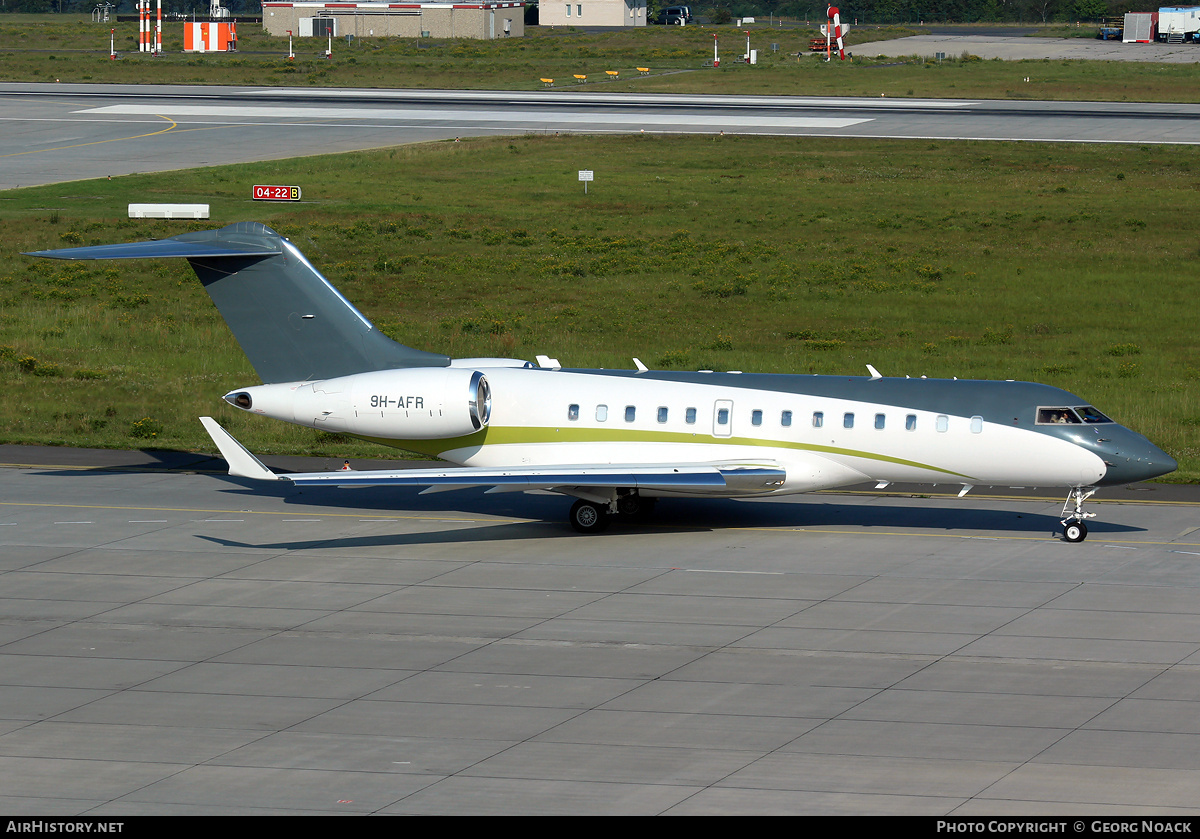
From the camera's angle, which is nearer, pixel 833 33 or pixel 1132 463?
pixel 1132 463

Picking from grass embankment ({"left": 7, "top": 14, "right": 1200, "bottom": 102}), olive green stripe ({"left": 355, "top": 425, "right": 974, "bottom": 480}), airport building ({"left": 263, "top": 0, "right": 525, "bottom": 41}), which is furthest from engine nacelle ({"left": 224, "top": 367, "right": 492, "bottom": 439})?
airport building ({"left": 263, "top": 0, "right": 525, "bottom": 41})

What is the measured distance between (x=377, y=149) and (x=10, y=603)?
59.6 m

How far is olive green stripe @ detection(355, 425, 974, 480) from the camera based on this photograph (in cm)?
2777

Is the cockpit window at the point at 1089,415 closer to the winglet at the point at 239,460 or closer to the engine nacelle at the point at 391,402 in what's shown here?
the engine nacelle at the point at 391,402

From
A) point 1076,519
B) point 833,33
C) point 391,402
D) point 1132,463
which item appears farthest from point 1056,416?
point 833,33

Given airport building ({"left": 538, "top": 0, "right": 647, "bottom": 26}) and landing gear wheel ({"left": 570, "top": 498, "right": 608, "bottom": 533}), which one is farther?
airport building ({"left": 538, "top": 0, "right": 647, "bottom": 26})

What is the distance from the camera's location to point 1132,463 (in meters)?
26.8

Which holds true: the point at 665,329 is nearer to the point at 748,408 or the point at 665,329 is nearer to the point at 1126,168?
the point at 748,408

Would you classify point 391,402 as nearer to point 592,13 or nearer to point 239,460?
point 239,460

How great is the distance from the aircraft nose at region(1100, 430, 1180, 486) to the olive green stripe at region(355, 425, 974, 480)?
106 inches

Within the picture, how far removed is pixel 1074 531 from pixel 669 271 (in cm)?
3003

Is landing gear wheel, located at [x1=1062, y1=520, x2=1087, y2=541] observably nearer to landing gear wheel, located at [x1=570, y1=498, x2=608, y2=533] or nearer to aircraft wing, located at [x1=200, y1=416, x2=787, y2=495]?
aircraft wing, located at [x1=200, y1=416, x2=787, y2=495]

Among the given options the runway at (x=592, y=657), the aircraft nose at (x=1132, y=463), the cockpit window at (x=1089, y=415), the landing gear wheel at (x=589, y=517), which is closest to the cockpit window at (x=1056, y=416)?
the cockpit window at (x=1089, y=415)
